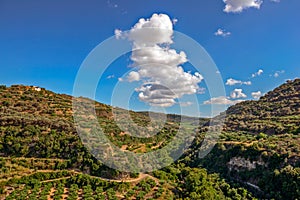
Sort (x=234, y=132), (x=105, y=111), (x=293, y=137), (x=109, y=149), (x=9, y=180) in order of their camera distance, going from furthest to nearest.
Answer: (x=234, y=132), (x=105, y=111), (x=293, y=137), (x=109, y=149), (x=9, y=180)

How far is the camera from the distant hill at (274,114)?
4500 cm

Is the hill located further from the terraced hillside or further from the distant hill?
the terraced hillside

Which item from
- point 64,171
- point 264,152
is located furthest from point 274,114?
point 64,171

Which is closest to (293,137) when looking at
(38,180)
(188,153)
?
(188,153)

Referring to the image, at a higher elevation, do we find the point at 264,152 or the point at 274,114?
→ the point at 274,114

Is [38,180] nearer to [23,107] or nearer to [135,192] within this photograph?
[135,192]

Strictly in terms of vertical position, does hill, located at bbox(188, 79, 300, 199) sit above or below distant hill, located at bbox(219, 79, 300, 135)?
below

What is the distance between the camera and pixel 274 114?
54281mm

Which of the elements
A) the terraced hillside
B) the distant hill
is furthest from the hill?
the terraced hillside

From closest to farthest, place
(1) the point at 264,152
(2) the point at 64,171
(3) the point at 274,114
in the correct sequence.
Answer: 1. (2) the point at 64,171
2. (1) the point at 264,152
3. (3) the point at 274,114

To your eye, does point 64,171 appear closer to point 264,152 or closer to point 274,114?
point 264,152

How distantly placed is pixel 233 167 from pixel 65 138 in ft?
78.6

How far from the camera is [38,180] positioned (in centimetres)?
2647

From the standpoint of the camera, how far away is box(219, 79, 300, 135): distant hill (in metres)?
45.0
